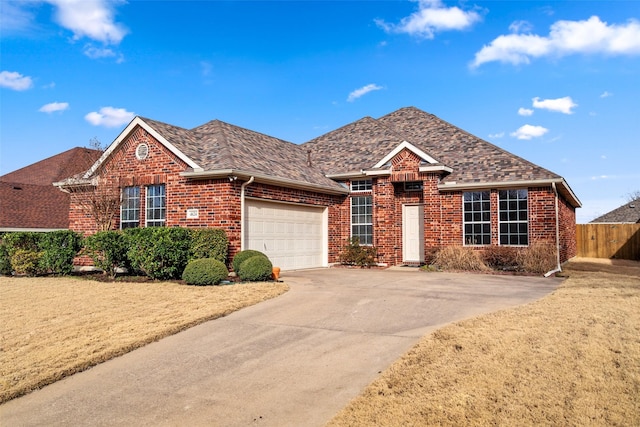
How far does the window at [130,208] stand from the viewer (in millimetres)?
15633

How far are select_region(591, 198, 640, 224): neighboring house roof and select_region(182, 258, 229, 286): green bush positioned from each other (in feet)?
118

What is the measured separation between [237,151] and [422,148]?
291 inches

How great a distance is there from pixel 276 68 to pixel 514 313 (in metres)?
14.7

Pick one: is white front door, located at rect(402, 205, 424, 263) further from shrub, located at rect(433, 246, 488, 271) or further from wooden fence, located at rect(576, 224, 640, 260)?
wooden fence, located at rect(576, 224, 640, 260)

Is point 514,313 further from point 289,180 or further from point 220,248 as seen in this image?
point 289,180

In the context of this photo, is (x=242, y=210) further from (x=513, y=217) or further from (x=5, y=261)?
(x=513, y=217)

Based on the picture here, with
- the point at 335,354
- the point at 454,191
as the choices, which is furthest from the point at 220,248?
the point at 454,191

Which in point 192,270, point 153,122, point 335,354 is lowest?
point 335,354

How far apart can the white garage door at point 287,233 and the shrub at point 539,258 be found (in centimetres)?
698

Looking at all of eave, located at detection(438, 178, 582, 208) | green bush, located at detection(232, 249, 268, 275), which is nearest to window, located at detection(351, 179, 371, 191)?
eave, located at detection(438, 178, 582, 208)

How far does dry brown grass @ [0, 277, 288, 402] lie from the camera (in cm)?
604

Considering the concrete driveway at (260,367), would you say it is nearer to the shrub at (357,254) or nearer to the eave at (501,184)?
the eave at (501,184)

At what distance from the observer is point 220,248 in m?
13.1

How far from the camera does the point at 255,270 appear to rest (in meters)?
12.0
